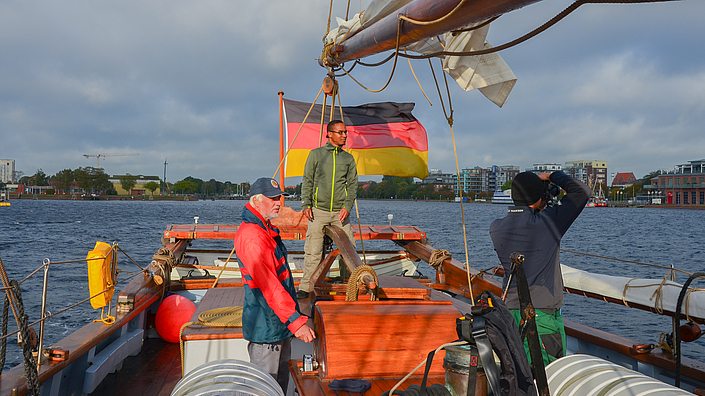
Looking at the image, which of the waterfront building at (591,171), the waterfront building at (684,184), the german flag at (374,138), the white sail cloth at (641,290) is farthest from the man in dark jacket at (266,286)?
the waterfront building at (591,171)

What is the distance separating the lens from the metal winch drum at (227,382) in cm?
200

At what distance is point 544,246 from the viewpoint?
261cm

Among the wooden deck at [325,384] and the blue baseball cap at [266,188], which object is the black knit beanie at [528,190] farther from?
the blue baseball cap at [266,188]

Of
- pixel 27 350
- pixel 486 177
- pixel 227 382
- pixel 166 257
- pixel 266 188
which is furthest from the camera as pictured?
pixel 486 177

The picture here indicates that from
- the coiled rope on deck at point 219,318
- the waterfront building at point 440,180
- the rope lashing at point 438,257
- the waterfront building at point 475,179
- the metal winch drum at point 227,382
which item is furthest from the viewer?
the waterfront building at point 475,179

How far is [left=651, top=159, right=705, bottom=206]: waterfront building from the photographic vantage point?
9719 centimetres

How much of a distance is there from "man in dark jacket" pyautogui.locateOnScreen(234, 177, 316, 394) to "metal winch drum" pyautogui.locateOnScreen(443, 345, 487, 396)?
1011 millimetres

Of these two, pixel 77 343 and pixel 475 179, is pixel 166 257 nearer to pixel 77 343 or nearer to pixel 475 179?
pixel 77 343

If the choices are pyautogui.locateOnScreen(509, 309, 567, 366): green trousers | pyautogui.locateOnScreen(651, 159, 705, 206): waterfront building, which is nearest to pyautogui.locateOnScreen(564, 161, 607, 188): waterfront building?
pyautogui.locateOnScreen(651, 159, 705, 206): waterfront building

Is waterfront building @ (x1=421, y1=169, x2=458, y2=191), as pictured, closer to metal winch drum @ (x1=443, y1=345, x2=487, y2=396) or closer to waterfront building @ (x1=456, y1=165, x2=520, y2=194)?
waterfront building @ (x1=456, y1=165, x2=520, y2=194)

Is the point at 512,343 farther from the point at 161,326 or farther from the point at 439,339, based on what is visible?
the point at 161,326

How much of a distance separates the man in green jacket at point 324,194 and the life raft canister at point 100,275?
1.87 metres

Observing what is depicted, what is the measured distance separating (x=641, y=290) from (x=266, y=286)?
3.34 meters

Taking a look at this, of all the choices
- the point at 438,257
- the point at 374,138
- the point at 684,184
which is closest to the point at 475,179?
the point at 684,184
